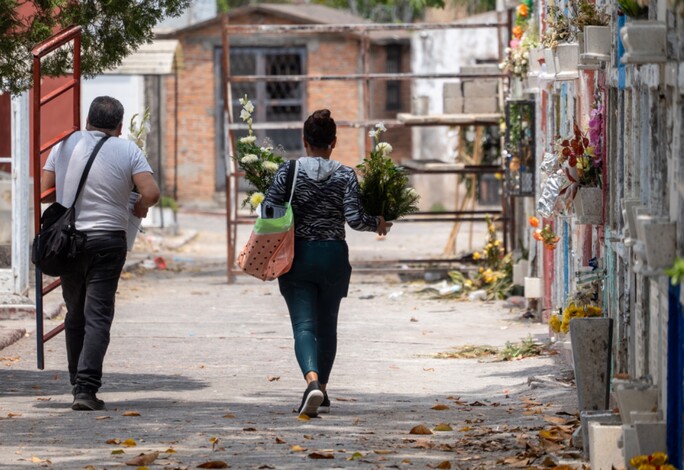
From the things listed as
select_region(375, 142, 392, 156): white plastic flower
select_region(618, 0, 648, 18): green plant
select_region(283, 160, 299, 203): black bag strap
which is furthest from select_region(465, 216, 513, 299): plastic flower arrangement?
select_region(618, 0, 648, 18): green plant

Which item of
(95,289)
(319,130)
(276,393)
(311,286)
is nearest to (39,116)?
(95,289)

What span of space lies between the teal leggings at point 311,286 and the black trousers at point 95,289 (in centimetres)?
104

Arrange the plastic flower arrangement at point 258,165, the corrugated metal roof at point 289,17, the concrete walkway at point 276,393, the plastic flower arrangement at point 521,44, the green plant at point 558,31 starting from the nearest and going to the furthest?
the concrete walkway at point 276,393 < the plastic flower arrangement at point 258,165 < the green plant at point 558,31 < the plastic flower arrangement at point 521,44 < the corrugated metal roof at point 289,17

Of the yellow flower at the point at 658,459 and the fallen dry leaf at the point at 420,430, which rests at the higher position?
the yellow flower at the point at 658,459

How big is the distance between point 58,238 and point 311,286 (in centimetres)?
150

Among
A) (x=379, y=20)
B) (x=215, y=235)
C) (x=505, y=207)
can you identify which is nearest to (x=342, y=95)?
(x=215, y=235)

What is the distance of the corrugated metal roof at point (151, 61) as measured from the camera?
23531 mm

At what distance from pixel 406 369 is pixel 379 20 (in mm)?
34131

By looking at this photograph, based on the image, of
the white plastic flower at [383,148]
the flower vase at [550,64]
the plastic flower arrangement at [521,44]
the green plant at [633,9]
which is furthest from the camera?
the plastic flower arrangement at [521,44]

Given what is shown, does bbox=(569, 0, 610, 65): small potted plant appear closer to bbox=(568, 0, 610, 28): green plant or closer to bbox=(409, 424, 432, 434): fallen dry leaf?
bbox=(568, 0, 610, 28): green plant

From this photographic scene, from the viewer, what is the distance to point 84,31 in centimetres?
1019

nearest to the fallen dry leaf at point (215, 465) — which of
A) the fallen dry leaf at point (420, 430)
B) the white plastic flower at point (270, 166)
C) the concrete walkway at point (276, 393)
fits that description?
the concrete walkway at point (276, 393)

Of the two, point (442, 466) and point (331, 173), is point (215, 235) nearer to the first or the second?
point (331, 173)

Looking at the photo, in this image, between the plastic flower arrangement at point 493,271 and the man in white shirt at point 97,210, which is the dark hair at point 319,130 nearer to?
the man in white shirt at point 97,210
